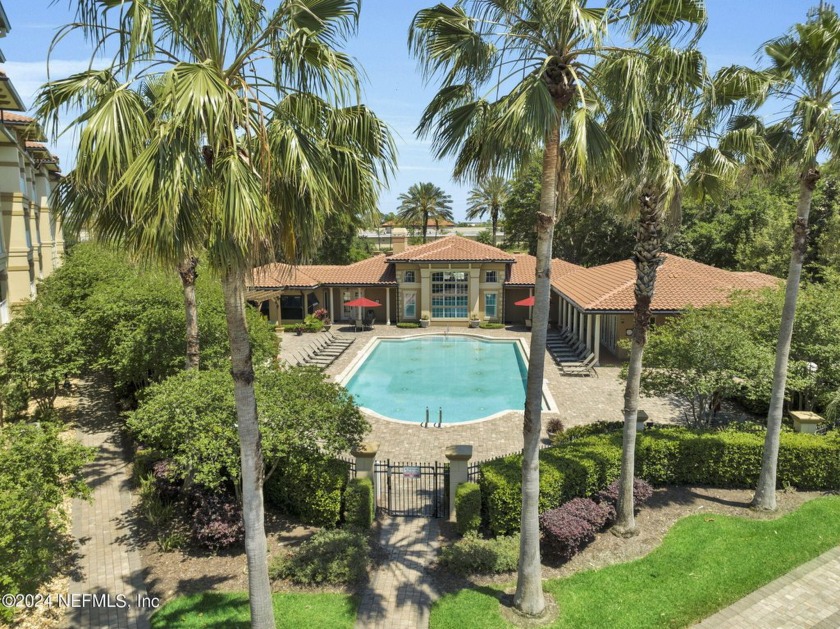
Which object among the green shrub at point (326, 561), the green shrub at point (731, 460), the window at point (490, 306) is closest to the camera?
the green shrub at point (326, 561)

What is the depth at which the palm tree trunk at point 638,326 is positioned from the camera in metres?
10.5

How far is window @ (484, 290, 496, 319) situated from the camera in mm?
39250

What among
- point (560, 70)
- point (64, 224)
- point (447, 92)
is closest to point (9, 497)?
point (64, 224)

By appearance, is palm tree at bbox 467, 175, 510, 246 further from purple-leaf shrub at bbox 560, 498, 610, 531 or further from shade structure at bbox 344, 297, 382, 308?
purple-leaf shrub at bbox 560, 498, 610, 531

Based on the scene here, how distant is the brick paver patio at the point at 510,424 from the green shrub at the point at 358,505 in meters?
4.34

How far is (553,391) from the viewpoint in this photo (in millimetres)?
23016

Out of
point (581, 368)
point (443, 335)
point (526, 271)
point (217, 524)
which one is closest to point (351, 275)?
point (443, 335)

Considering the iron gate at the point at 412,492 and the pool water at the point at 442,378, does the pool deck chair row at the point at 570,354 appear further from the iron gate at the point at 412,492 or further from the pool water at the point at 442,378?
the iron gate at the point at 412,492

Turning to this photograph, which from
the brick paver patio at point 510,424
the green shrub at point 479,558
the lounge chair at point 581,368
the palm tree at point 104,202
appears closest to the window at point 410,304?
the brick paver patio at point 510,424

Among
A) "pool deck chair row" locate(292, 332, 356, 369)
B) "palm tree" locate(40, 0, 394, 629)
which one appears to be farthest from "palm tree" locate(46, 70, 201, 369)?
"pool deck chair row" locate(292, 332, 356, 369)

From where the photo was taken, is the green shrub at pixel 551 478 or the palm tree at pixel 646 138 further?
the green shrub at pixel 551 478

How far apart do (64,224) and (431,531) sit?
9.20 metres

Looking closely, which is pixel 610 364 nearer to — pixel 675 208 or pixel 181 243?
pixel 675 208

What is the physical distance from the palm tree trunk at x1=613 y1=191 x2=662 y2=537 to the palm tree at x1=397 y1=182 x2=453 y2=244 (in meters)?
51.8
